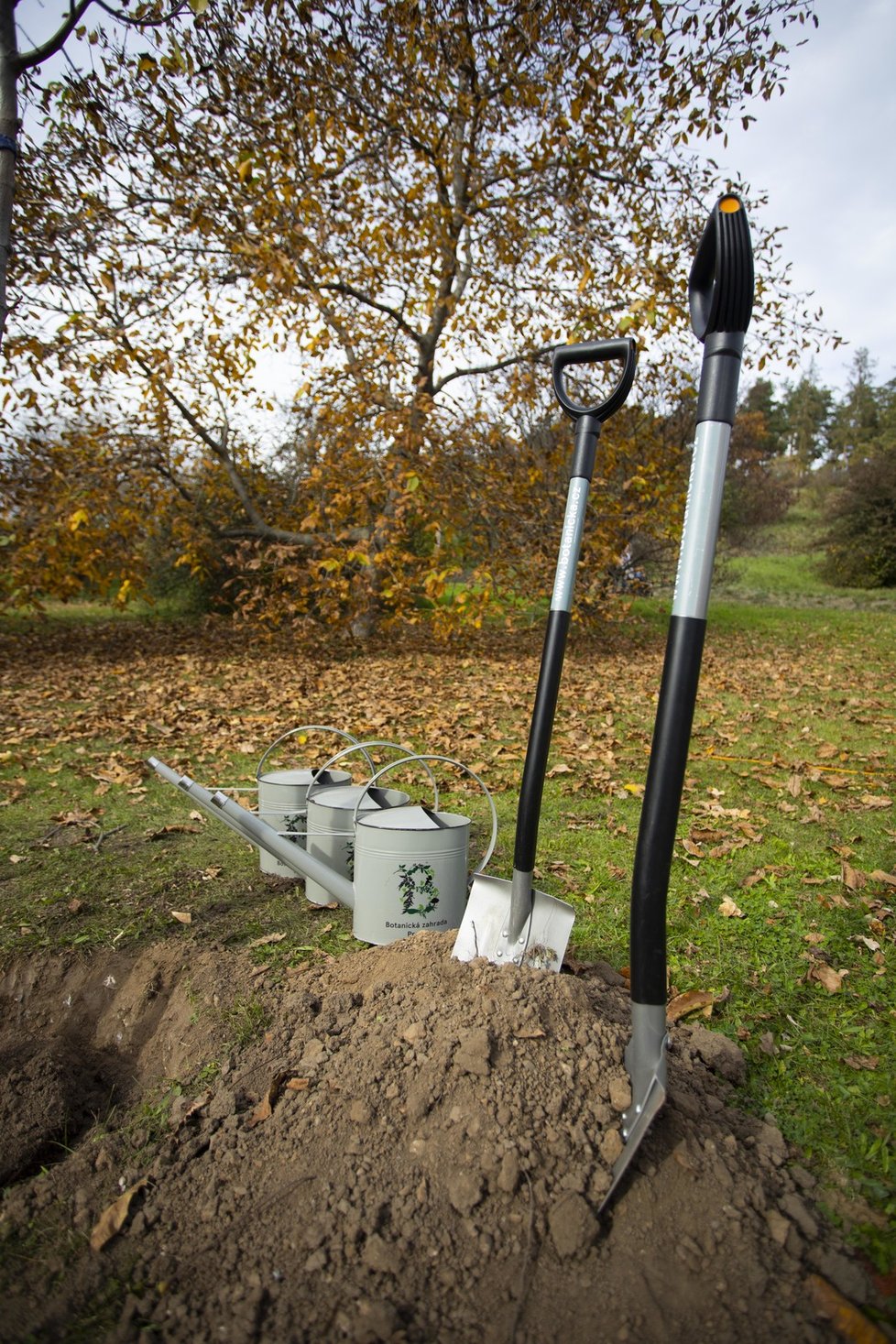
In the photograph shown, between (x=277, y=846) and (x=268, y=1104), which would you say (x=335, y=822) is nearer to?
(x=277, y=846)

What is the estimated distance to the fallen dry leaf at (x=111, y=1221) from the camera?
180 cm

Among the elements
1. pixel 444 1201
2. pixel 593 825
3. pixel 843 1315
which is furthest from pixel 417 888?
pixel 593 825

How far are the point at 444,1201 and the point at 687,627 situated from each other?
1307mm

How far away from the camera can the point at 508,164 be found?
10.3m

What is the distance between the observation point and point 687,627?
1771mm

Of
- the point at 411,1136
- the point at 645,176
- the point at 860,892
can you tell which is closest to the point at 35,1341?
the point at 411,1136

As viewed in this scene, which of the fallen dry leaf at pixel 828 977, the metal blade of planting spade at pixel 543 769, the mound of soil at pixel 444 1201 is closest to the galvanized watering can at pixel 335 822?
the metal blade of planting spade at pixel 543 769

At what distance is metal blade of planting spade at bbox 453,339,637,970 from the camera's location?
2.46 m

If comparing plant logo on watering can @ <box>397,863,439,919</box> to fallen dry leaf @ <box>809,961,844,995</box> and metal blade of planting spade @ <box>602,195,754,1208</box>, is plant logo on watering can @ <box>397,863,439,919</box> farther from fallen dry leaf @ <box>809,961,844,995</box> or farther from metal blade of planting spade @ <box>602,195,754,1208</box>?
fallen dry leaf @ <box>809,961,844,995</box>

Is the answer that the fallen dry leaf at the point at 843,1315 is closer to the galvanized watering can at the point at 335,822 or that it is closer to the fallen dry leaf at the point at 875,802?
the galvanized watering can at the point at 335,822

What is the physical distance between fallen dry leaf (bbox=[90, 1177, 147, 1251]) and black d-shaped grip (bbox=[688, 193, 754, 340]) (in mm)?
2293

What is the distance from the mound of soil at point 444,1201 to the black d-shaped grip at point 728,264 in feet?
5.50

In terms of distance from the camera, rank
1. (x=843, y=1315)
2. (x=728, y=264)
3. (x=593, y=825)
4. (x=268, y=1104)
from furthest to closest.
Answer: (x=593, y=825)
(x=268, y=1104)
(x=728, y=264)
(x=843, y=1315)

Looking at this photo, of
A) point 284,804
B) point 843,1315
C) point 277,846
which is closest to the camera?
point 843,1315
